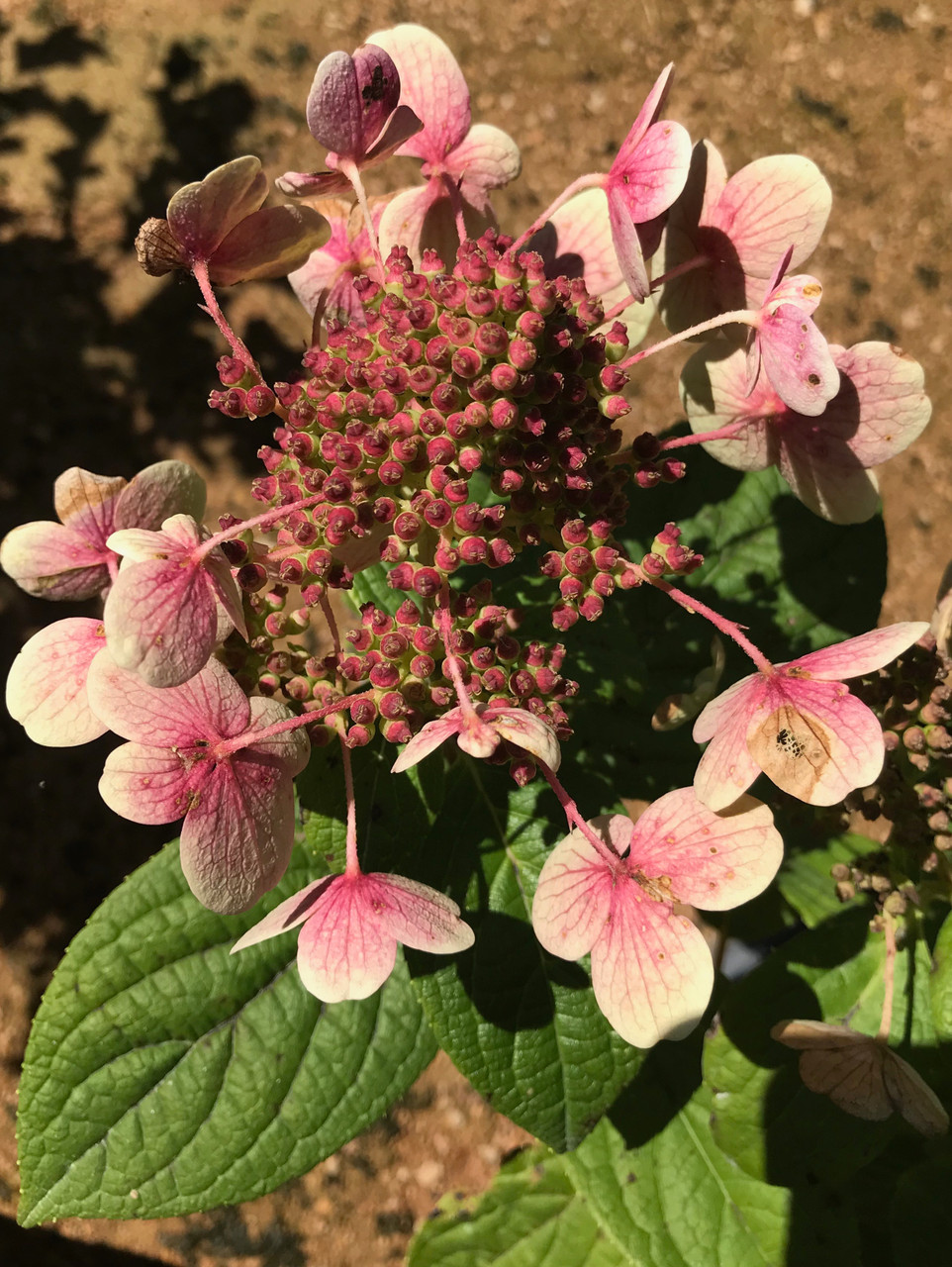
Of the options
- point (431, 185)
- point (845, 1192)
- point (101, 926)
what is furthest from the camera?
point (845, 1192)

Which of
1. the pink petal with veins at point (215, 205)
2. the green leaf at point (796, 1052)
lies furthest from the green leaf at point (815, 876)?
the pink petal with veins at point (215, 205)

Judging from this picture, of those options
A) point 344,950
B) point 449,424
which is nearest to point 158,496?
point 449,424

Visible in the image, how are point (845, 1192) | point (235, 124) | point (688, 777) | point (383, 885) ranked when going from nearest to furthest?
1. point (383, 885)
2. point (688, 777)
3. point (845, 1192)
4. point (235, 124)

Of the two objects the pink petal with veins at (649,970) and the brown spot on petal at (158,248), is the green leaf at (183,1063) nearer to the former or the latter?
the pink petal with veins at (649,970)

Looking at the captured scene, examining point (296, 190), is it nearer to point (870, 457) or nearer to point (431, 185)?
point (431, 185)

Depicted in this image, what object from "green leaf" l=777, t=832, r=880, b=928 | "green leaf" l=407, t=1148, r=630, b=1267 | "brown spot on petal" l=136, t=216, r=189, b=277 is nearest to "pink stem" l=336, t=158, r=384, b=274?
"brown spot on petal" l=136, t=216, r=189, b=277

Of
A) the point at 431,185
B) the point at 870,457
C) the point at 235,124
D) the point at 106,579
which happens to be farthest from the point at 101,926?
the point at 235,124

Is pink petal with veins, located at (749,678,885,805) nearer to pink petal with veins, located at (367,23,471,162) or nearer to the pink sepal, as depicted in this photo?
the pink sepal
